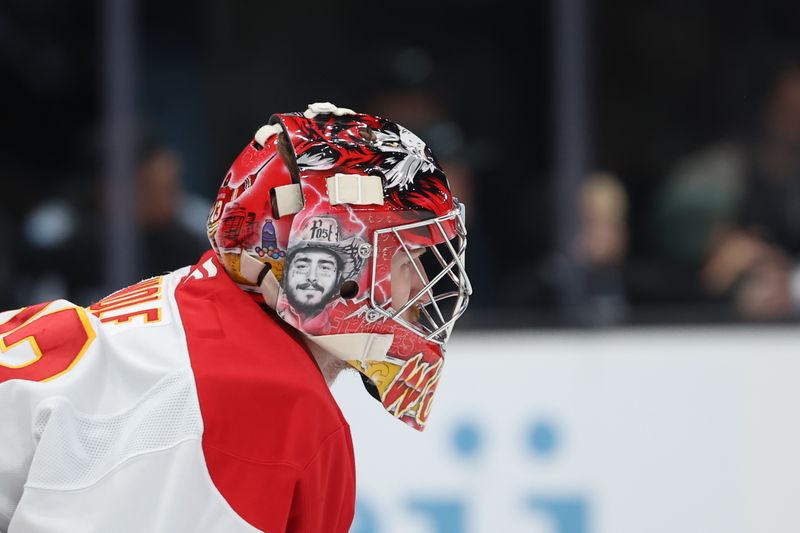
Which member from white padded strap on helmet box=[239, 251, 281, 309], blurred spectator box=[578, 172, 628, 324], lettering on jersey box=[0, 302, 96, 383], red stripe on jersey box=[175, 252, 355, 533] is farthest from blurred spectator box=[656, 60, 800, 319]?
lettering on jersey box=[0, 302, 96, 383]

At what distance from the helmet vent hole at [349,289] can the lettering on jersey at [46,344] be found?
336 millimetres

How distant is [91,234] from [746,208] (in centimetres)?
213

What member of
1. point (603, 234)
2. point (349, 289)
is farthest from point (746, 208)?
point (349, 289)

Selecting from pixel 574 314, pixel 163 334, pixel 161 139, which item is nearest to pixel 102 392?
pixel 163 334

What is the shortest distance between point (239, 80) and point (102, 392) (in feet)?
9.04

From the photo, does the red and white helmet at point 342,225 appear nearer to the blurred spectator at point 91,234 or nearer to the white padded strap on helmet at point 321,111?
the white padded strap on helmet at point 321,111

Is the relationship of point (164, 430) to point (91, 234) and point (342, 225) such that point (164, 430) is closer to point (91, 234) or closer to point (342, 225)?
point (342, 225)

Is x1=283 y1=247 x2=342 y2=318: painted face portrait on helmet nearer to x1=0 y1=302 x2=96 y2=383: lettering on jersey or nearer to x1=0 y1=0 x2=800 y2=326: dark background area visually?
x1=0 y1=302 x2=96 y2=383: lettering on jersey

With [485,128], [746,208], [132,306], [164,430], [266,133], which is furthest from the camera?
[485,128]

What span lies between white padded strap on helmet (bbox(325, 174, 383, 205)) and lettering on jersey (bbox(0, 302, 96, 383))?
35 centimetres

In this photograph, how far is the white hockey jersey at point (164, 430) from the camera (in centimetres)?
149

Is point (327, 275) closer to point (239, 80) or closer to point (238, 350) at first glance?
point (238, 350)

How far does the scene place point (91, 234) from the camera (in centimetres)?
436

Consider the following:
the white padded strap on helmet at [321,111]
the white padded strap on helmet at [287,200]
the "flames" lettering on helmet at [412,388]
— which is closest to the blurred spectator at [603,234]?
the "flames" lettering on helmet at [412,388]
